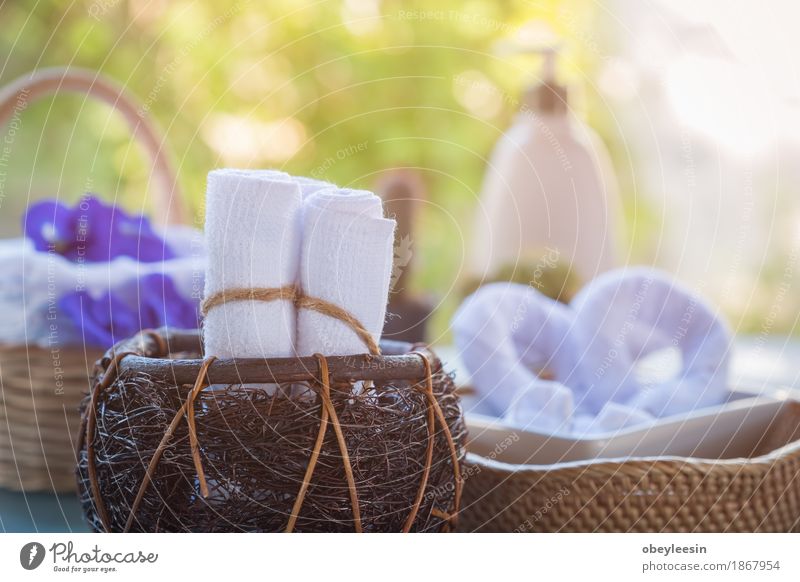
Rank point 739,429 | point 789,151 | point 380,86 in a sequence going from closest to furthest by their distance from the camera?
point 739,429, point 789,151, point 380,86

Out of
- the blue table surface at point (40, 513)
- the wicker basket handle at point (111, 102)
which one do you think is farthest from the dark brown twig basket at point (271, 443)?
the wicker basket handle at point (111, 102)

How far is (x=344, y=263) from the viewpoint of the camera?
0.29 metres

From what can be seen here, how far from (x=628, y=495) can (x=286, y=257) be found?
17 centimetres

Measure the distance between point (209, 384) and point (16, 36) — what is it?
0.47 meters

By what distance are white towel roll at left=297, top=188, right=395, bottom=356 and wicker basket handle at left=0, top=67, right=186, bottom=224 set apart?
0.26 m

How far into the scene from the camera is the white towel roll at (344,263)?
292mm

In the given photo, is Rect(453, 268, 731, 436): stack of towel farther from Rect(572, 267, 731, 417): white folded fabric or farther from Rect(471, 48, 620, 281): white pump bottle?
Rect(471, 48, 620, 281): white pump bottle

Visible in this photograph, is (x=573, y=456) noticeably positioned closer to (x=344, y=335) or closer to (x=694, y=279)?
(x=344, y=335)

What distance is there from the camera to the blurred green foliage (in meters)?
0.60

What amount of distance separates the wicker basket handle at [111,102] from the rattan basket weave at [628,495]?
324mm

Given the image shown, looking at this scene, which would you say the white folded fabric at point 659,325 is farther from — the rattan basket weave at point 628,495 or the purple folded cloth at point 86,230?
the purple folded cloth at point 86,230

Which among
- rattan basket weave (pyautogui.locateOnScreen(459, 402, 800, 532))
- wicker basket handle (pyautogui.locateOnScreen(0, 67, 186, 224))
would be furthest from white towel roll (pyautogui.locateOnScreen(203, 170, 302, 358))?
wicker basket handle (pyautogui.locateOnScreen(0, 67, 186, 224))

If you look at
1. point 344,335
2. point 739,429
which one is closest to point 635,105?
point 739,429

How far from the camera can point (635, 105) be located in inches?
29.5
